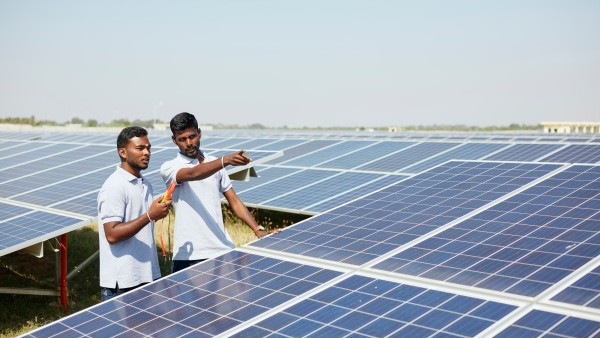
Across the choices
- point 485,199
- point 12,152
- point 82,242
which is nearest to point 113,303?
point 485,199

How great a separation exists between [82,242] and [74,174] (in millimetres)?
2842

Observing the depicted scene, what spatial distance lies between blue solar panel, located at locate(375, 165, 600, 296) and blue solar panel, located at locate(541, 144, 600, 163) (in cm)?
846

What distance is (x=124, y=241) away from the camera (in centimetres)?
591

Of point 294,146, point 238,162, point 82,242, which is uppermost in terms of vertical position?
point 238,162

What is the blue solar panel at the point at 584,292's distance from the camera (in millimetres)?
3966

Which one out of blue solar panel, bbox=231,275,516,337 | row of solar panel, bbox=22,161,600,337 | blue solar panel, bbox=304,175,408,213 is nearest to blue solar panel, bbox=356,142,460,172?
blue solar panel, bbox=304,175,408,213

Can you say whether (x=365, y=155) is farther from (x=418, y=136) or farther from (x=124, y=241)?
(x=418, y=136)

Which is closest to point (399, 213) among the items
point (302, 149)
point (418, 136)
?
point (302, 149)

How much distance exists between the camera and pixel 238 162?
552 centimetres

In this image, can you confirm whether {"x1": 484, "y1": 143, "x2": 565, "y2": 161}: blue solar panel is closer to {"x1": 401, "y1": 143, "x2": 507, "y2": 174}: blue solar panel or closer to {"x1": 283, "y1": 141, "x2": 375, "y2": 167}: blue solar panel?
{"x1": 401, "y1": 143, "x2": 507, "y2": 174}: blue solar panel

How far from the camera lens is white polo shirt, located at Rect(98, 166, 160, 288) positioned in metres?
5.79

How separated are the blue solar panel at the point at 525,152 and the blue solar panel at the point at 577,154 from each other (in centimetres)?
27

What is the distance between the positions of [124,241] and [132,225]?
37cm

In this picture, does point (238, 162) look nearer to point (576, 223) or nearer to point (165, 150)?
point (576, 223)
